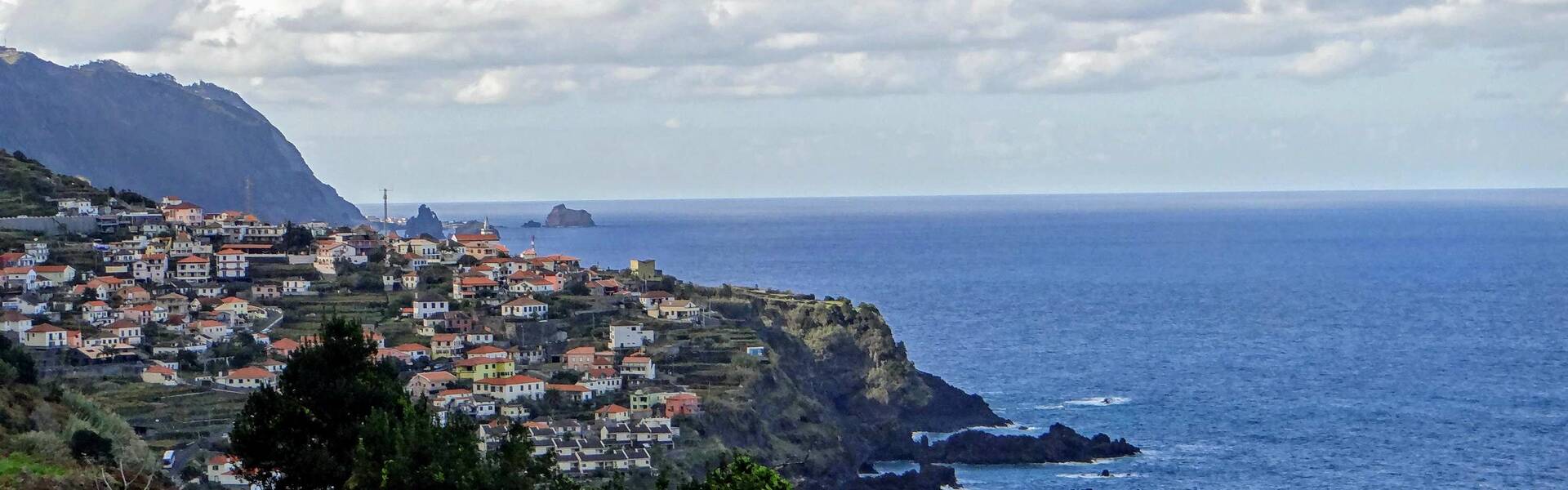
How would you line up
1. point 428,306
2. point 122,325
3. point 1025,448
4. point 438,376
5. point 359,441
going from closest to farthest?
point 359,441
point 438,376
point 122,325
point 1025,448
point 428,306

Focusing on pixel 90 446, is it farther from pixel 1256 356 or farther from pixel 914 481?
pixel 1256 356

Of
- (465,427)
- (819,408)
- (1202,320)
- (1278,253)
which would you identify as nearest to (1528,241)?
(1278,253)

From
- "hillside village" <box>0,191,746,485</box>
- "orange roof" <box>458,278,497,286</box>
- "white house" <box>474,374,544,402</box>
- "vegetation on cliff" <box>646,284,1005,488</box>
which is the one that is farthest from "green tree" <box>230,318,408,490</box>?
"orange roof" <box>458,278,497,286</box>

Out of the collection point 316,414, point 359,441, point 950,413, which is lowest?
point 950,413

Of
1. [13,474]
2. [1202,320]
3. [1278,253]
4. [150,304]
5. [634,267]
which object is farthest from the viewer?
[1278,253]

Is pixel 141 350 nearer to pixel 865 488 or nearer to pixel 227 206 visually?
pixel 865 488

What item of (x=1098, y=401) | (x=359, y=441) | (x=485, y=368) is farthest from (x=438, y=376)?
(x=359, y=441)
